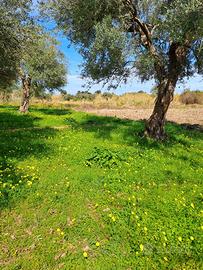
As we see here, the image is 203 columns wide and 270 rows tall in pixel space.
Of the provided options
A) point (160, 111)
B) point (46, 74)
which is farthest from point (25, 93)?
point (160, 111)

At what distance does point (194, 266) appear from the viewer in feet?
20.6

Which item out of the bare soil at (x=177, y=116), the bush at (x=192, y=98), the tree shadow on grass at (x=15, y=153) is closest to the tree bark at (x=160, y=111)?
the tree shadow on grass at (x=15, y=153)

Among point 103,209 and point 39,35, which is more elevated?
point 39,35

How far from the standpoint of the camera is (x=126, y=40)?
14336mm

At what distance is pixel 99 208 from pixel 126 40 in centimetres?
900

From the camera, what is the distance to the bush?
1924 inches

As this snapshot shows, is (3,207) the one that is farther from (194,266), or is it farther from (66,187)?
(194,266)

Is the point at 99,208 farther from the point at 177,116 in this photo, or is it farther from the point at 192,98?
the point at 192,98

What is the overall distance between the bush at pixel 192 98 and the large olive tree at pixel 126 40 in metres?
33.5

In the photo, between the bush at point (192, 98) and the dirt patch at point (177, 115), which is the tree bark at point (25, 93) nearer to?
the dirt patch at point (177, 115)

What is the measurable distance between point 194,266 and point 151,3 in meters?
12.8

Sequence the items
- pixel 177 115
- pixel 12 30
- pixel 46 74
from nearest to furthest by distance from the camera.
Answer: pixel 12 30, pixel 177 115, pixel 46 74

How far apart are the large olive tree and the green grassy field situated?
13.8 ft

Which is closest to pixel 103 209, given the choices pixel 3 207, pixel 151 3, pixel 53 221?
pixel 53 221
